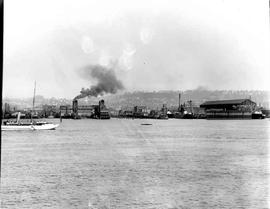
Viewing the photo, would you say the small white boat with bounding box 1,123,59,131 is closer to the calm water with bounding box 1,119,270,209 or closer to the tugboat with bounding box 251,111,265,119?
the calm water with bounding box 1,119,270,209

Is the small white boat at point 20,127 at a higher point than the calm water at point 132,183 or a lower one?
higher

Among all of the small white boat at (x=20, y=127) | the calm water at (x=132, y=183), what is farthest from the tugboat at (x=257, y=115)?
the calm water at (x=132, y=183)

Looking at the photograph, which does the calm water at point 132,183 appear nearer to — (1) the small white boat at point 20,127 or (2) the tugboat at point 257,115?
(1) the small white boat at point 20,127

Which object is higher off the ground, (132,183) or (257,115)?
(257,115)

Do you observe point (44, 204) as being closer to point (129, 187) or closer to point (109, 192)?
point (109, 192)

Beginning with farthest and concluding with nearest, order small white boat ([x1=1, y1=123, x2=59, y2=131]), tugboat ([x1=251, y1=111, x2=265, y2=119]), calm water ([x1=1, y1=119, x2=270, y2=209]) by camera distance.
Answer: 1. tugboat ([x1=251, y1=111, x2=265, y2=119])
2. small white boat ([x1=1, y1=123, x2=59, y2=131])
3. calm water ([x1=1, y1=119, x2=270, y2=209])

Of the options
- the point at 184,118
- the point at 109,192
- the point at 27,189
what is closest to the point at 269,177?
the point at 109,192

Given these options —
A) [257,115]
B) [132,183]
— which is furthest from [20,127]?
[257,115]

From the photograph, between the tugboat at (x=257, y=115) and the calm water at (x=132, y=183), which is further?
the tugboat at (x=257, y=115)

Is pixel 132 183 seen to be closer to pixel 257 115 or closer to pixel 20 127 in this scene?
pixel 20 127

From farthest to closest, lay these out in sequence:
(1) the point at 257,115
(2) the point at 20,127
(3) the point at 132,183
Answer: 1. (1) the point at 257,115
2. (2) the point at 20,127
3. (3) the point at 132,183

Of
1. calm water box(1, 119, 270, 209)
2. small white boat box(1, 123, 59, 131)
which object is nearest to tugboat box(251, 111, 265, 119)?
small white boat box(1, 123, 59, 131)
